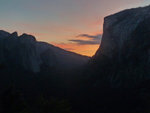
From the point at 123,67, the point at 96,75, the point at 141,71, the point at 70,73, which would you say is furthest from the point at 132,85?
the point at 70,73

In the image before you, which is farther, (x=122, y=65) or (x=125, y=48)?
(x=125, y=48)

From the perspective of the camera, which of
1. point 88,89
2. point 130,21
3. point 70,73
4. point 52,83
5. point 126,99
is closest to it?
point 126,99

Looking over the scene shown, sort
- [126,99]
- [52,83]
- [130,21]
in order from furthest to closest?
[52,83] → [130,21] → [126,99]

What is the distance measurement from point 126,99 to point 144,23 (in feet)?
189

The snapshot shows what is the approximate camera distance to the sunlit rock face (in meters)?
136

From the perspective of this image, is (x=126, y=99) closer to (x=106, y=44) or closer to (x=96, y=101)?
(x=96, y=101)

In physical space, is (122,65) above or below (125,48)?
below

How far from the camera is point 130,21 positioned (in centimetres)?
16238

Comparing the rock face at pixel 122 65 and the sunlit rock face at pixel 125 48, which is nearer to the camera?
the rock face at pixel 122 65

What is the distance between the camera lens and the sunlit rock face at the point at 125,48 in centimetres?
13612

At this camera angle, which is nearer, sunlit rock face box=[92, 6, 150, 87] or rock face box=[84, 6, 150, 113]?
rock face box=[84, 6, 150, 113]

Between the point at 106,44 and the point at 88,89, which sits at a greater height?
the point at 106,44

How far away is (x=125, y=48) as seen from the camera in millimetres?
155125

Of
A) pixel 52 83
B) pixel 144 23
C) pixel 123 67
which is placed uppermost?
pixel 144 23
